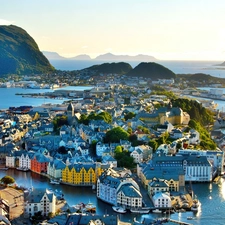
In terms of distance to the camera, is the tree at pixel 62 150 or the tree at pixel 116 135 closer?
the tree at pixel 62 150

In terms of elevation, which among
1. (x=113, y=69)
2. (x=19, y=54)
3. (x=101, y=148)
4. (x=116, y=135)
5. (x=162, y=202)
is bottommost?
(x=162, y=202)

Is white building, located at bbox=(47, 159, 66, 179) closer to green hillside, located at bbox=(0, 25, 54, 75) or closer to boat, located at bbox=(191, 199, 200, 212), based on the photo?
boat, located at bbox=(191, 199, 200, 212)

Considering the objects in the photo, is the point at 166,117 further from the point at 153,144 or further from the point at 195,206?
the point at 195,206

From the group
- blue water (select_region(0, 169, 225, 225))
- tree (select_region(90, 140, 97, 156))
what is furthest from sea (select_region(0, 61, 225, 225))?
tree (select_region(90, 140, 97, 156))

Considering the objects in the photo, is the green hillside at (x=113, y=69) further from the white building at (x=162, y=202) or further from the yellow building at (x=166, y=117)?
the white building at (x=162, y=202)

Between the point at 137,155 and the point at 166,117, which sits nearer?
the point at 137,155

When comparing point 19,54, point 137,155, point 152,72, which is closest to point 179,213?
point 137,155

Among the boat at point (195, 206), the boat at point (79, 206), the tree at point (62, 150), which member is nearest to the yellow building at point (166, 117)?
the tree at point (62, 150)
